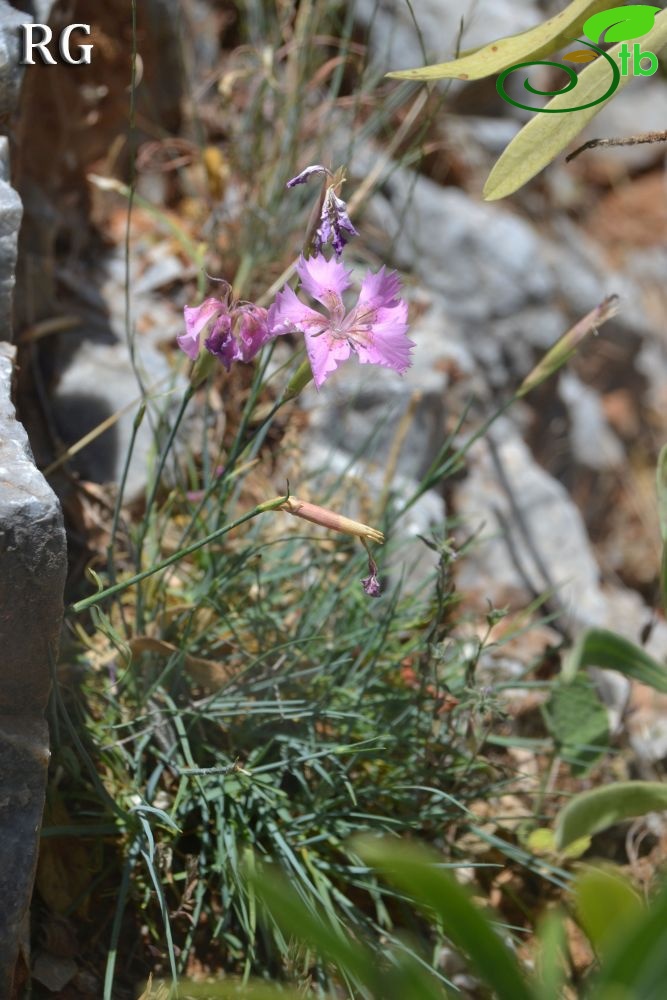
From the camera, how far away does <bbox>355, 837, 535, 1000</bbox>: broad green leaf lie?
0.67m

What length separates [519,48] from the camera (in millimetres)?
1170

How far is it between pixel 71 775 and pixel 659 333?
2571 millimetres

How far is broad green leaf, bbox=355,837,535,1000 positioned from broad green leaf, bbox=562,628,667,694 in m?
0.75

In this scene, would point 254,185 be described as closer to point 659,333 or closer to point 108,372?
point 108,372

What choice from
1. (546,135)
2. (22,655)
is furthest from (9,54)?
(22,655)

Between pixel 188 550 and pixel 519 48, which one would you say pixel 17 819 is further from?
pixel 519 48

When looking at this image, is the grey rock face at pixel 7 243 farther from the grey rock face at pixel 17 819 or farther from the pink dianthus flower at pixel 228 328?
the grey rock face at pixel 17 819

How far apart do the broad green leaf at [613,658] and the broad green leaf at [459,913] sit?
752 millimetres

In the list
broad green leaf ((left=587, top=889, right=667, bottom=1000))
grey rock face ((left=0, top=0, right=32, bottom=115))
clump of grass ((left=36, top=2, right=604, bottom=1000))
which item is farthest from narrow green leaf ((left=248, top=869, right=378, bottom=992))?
grey rock face ((left=0, top=0, right=32, bottom=115))

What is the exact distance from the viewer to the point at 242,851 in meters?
1.31

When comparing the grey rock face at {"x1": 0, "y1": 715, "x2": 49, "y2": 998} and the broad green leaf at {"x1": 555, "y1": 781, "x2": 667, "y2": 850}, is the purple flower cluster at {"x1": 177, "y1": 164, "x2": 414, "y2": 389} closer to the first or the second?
the grey rock face at {"x1": 0, "y1": 715, "x2": 49, "y2": 998}

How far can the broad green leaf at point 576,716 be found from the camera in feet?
5.27

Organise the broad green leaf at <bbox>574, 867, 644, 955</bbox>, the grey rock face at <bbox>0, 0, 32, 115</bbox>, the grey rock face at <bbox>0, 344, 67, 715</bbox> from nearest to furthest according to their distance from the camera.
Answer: the broad green leaf at <bbox>574, 867, 644, 955</bbox> → the grey rock face at <bbox>0, 344, 67, 715</bbox> → the grey rock face at <bbox>0, 0, 32, 115</bbox>
